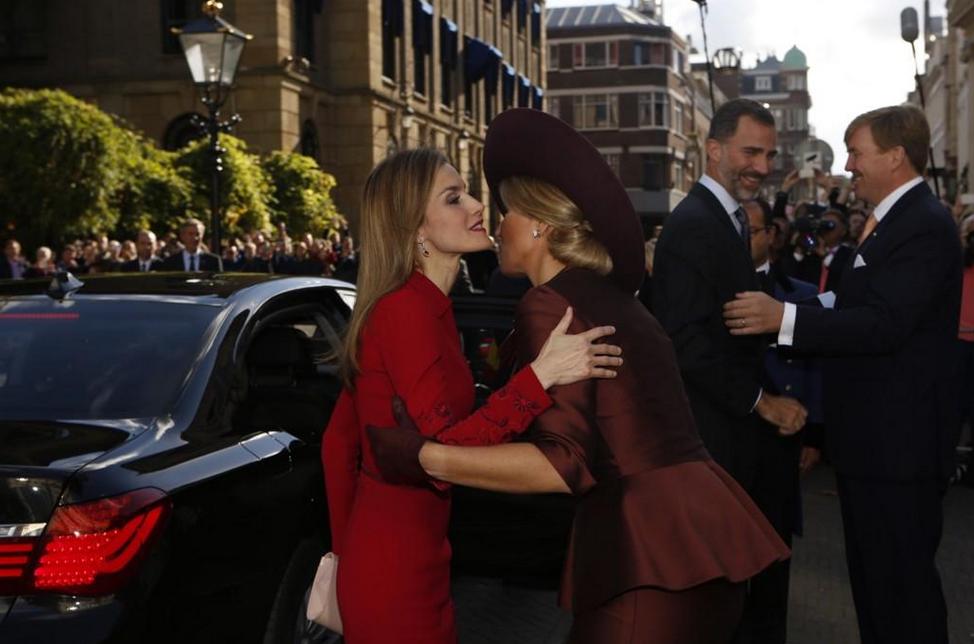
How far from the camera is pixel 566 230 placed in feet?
9.11

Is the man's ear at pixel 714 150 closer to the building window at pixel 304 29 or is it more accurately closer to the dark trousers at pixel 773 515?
the dark trousers at pixel 773 515

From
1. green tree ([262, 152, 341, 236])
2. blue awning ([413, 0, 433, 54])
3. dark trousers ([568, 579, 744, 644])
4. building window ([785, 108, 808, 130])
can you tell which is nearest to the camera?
dark trousers ([568, 579, 744, 644])

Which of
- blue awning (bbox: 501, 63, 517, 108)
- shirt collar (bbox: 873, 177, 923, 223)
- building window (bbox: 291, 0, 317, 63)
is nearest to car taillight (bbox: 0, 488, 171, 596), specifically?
shirt collar (bbox: 873, 177, 923, 223)

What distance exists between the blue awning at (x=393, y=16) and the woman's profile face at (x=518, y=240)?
36715 millimetres

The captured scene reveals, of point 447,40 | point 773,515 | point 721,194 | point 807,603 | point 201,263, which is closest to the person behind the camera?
point 721,194

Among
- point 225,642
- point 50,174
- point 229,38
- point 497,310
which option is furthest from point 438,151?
point 50,174

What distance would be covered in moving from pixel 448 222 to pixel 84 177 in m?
20.8

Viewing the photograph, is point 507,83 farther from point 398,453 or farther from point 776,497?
point 398,453

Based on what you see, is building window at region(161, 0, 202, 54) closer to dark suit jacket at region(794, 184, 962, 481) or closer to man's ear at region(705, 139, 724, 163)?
man's ear at region(705, 139, 724, 163)

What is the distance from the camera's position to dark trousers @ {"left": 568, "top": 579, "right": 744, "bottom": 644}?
8.84 ft

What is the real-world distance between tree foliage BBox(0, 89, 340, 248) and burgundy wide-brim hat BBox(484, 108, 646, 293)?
20.8 m

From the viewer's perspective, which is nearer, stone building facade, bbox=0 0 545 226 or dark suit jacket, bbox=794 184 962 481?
dark suit jacket, bbox=794 184 962 481

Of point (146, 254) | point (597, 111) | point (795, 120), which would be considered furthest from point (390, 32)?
point (795, 120)

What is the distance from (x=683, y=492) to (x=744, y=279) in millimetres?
1857
